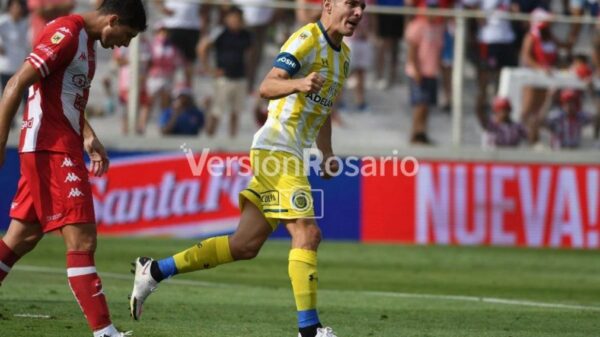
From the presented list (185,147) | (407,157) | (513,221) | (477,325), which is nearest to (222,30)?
(185,147)

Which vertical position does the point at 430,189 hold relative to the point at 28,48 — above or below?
below

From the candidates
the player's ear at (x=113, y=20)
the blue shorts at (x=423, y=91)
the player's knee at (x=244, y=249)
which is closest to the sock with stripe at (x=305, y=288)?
the player's knee at (x=244, y=249)

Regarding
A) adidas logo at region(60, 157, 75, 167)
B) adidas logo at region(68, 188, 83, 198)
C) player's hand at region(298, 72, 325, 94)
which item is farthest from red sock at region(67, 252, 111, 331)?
player's hand at region(298, 72, 325, 94)

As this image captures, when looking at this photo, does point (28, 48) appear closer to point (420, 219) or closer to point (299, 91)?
point (420, 219)

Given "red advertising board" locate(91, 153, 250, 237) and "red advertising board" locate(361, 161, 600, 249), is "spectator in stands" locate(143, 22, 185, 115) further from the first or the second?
"red advertising board" locate(361, 161, 600, 249)

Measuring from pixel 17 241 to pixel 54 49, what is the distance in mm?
1296

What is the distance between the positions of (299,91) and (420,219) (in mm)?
10556

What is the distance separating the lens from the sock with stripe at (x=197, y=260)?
8.95 m

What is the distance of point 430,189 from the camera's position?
18438mm

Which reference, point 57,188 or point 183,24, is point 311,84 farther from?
point 183,24

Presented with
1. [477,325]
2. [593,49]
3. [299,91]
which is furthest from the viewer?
[593,49]

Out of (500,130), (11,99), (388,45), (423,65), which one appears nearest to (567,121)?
(500,130)

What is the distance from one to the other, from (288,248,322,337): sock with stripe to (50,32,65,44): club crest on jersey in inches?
80.4

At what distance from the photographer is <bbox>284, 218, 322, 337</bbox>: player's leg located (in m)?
8.22
